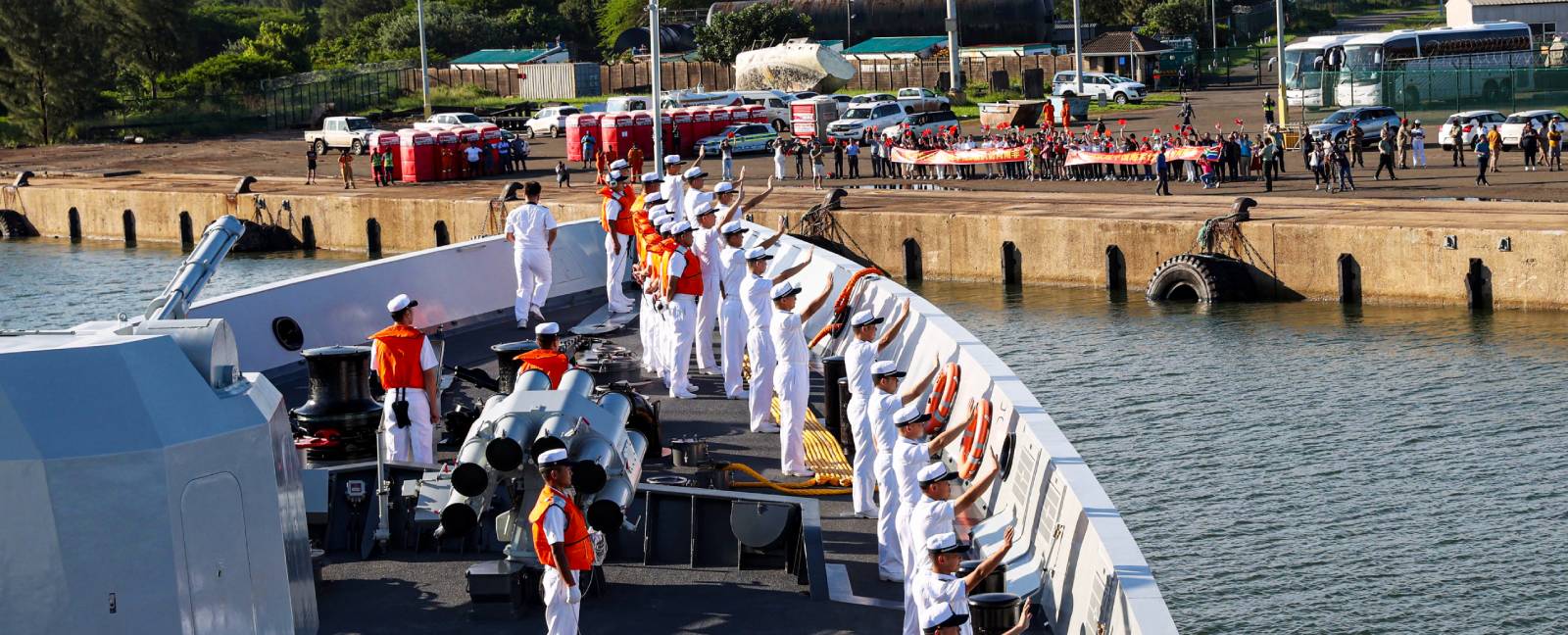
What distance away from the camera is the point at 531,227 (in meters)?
20.1

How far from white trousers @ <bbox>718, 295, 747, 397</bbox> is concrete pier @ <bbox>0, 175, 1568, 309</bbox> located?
1928 cm

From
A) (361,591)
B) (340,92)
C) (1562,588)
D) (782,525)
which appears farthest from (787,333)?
(340,92)

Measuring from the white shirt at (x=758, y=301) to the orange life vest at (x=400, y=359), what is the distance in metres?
3.23

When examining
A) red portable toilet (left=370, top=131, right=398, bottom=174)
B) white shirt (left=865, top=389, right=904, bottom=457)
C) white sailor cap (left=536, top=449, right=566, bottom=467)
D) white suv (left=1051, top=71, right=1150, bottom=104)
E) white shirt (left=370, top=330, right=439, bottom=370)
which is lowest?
white shirt (left=865, top=389, right=904, bottom=457)

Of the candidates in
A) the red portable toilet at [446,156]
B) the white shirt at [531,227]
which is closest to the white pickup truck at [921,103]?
the red portable toilet at [446,156]

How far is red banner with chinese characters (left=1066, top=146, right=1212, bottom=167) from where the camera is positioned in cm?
4356

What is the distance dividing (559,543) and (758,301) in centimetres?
637

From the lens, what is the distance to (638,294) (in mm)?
22234

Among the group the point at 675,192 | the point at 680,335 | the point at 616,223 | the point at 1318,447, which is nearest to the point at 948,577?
the point at 680,335

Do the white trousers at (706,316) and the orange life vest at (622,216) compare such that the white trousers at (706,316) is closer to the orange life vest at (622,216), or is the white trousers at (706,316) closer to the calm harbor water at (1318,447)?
the orange life vest at (622,216)

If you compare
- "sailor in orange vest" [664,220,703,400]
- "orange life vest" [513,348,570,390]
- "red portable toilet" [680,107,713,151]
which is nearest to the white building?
"red portable toilet" [680,107,713,151]

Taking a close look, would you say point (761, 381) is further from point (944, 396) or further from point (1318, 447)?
point (1318, 447)

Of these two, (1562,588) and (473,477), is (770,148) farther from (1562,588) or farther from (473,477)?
(473,477)

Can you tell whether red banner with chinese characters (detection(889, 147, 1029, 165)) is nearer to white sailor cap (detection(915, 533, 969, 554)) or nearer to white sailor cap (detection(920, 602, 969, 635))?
white sailor cap (detection(915, 533, 969, 554))
